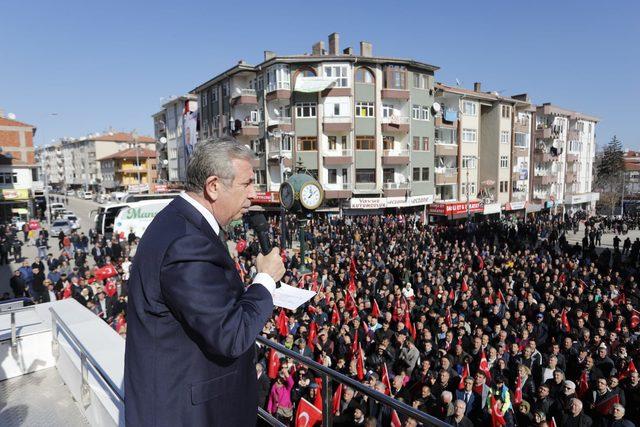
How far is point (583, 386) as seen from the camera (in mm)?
7098

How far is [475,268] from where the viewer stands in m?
18.0

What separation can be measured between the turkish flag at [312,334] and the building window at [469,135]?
39.5 metres

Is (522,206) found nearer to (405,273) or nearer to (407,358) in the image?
(405,273)

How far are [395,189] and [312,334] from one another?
29619 mm

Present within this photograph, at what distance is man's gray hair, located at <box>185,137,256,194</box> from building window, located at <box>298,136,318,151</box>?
35.3m

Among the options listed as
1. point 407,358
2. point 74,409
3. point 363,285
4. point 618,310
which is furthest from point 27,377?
point 618,310

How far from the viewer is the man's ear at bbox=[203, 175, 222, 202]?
184 cm

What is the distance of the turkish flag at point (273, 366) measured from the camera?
7.34 m

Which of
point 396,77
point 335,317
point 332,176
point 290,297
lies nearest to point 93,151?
point 332,176

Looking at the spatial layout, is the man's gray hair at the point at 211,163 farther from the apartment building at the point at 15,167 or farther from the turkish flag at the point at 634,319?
the apartment building at the point at 15,167

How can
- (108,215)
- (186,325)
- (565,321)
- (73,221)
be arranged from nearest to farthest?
(186,325), (565,321), (108,215), (73,221)

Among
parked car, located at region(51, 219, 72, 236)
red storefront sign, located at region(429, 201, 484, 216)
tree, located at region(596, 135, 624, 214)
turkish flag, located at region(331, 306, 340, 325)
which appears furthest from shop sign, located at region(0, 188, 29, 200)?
tree, located at region(596, 135, 624, 214)

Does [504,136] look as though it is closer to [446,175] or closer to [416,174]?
[446,175]

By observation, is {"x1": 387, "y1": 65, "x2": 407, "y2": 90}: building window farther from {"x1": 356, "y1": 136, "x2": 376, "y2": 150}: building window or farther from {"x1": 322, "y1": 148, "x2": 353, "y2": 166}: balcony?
{"x1": 322, "y1": 148, "x2": 353, "y2": 166}: balcony
